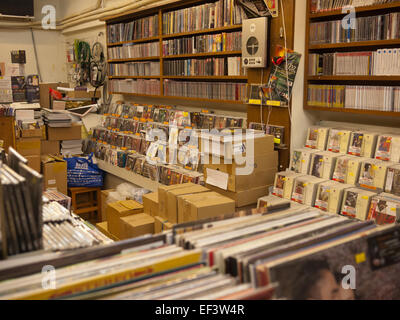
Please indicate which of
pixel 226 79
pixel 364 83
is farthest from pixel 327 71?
pixel 226 79

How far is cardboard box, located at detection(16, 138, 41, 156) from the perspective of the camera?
18.0 feet

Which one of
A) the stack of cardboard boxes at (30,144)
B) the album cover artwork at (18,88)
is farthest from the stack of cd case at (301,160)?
the album cover artwork at (18,88)

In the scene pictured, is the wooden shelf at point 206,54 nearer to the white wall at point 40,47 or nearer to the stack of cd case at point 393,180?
the stack of cd case at point 393,180

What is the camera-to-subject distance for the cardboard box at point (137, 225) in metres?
3.27

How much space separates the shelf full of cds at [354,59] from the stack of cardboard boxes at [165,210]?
3.81 feet

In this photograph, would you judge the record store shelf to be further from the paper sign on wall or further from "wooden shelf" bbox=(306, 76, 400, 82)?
"wooden shelf" bbox=(306, 76, 400, 82)

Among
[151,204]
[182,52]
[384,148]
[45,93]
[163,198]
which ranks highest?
[182,52]

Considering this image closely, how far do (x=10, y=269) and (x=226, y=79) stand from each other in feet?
11.6

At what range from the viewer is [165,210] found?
3.19 m

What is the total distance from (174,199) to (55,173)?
3087mm

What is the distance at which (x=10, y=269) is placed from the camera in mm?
1066

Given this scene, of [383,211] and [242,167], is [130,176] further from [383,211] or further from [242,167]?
[383,211]

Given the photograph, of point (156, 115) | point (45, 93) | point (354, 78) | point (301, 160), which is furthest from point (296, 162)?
point (45, 93)

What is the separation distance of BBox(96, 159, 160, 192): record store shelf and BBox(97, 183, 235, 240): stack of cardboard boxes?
85 cm
